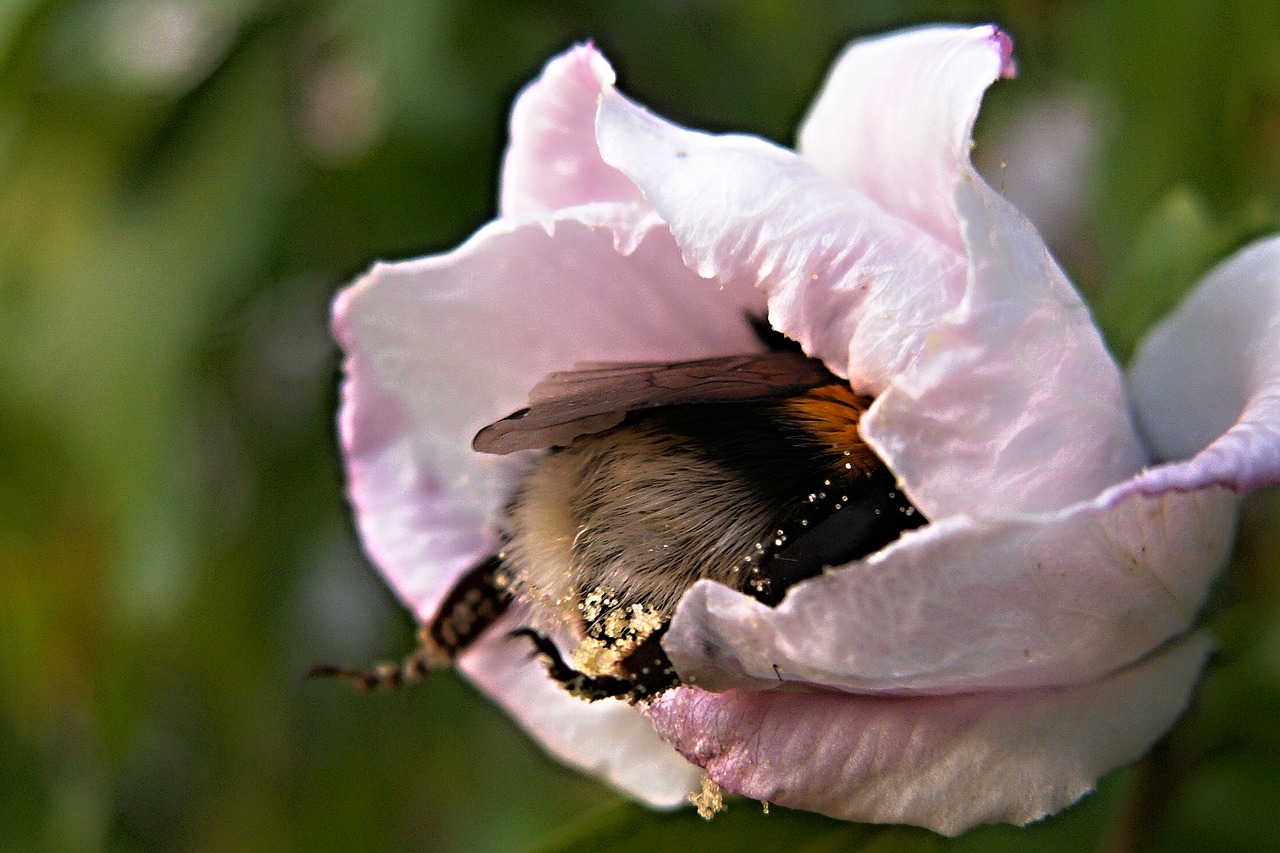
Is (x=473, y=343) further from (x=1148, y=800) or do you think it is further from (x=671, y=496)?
(x=1148, y=800)

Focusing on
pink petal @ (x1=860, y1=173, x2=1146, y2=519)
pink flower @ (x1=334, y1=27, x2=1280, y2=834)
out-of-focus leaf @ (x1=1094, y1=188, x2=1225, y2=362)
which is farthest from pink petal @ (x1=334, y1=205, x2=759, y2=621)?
out-of-focus leaf @ (x1=1094, y1=188, x2=1225, y2=362)

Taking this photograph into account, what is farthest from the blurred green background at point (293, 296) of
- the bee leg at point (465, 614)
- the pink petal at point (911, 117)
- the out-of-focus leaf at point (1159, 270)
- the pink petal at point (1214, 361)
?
the bee leg at point (465, 614)

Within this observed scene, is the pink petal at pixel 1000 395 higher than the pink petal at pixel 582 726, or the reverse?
the pink petal at pixel 1000 395

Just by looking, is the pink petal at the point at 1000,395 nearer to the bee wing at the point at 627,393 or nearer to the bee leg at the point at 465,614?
the bee wing at the point at 627,393

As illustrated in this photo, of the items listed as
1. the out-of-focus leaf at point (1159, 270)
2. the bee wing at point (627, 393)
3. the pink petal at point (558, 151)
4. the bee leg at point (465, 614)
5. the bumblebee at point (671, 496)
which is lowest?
the bee leg at point (465, 614)

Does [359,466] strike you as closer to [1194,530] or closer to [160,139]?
[1194,530]

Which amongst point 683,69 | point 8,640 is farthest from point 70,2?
point 8,640

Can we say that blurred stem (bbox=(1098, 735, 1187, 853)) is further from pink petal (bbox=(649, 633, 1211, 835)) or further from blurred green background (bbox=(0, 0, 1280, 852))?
pink petal (bbox=(649, 633, 1211, 835))
